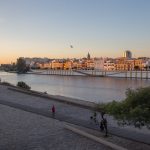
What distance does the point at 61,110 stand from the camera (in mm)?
25016

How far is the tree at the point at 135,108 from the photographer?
44.3 feet

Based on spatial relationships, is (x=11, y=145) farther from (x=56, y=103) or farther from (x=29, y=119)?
(x=56, y=103)

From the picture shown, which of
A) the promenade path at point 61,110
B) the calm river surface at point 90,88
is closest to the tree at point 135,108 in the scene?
the promenade path at point 61,110

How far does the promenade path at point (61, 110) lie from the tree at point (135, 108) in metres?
1.98

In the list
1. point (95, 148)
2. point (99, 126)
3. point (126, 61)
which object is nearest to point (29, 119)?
point (99, 126)

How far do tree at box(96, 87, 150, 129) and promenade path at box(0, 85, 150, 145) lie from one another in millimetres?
1981

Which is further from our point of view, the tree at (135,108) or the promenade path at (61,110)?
the promenade path at (61,110)

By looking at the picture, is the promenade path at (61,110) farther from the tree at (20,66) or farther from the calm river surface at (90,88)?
the tree at (20,66)

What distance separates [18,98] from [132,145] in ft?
55.2

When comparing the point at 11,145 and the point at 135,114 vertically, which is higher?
the point at 135,114

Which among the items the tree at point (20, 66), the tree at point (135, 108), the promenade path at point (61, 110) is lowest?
the tree at point (20, 66)

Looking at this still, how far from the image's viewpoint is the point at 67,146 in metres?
15.1

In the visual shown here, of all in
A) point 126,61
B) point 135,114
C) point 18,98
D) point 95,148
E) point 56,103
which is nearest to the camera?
point 135,114

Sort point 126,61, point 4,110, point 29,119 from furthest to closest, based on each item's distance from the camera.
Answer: point 126,61 → point 4,110 → point 29,119
